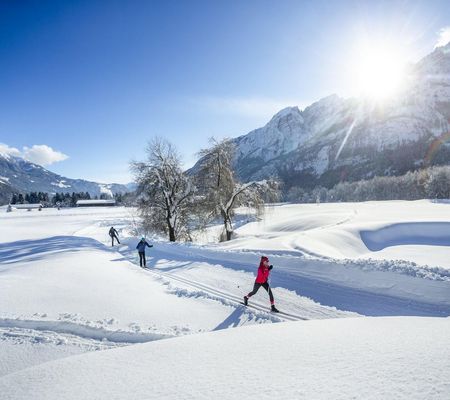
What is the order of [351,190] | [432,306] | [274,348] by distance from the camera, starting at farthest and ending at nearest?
[351,190] → [432,306] → [274,348]

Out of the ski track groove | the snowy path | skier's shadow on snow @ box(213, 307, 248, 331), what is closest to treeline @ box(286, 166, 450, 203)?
the snowy path

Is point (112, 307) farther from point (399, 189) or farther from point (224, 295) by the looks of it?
point (399, 189)

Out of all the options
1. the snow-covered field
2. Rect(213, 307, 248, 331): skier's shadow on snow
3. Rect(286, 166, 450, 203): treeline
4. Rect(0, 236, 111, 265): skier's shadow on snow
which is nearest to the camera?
the snow-covered field

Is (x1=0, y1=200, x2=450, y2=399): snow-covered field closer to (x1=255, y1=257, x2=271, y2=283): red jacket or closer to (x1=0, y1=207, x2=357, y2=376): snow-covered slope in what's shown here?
(x1=0, y1=207, x2=357, y2=376): snow-covered slope

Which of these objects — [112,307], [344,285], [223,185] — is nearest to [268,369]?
[112,307]

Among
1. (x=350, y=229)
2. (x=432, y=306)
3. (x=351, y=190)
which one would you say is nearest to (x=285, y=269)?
(x=432, y=306)

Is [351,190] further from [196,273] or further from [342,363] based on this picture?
[342,363]

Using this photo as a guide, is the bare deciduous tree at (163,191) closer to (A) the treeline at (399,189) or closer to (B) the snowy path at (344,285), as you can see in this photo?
(B) the snowy path at (344,285)

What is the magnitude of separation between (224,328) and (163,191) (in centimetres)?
2216

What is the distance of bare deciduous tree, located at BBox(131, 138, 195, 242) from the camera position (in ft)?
96.2

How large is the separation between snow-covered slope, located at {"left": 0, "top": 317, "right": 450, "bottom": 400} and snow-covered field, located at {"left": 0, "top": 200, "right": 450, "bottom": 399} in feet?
0.07

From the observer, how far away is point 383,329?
587 centimetres

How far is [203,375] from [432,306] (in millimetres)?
8599

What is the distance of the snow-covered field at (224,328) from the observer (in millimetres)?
4012
